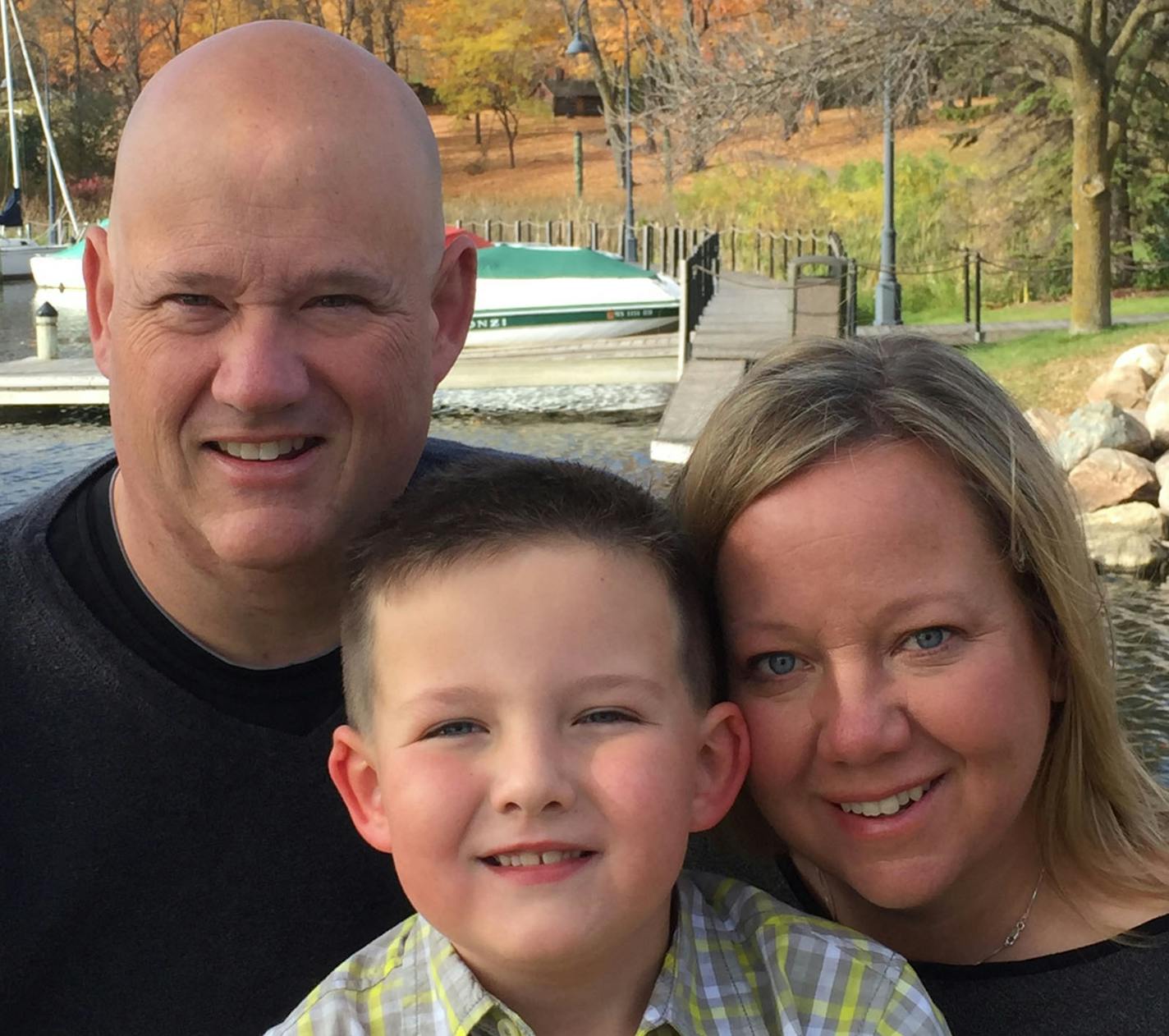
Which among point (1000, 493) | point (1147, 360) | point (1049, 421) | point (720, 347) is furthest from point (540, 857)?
point (720, 347)

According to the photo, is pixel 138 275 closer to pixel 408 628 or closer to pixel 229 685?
pixel 229 685

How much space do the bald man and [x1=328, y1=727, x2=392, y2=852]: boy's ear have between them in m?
0.50

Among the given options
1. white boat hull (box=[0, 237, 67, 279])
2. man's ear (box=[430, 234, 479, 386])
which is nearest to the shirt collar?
man's ear (box=[430, 234, 479, 386])

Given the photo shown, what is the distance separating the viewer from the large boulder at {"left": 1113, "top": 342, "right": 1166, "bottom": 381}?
13.4 metres

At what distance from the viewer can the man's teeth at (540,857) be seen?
1.58 m

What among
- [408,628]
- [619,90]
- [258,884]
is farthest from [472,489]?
[619,90]

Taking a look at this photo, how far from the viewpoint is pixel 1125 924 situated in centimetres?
199

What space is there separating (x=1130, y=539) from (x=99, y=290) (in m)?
8.95

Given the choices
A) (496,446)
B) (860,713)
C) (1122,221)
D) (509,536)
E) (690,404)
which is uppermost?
(1122,221)

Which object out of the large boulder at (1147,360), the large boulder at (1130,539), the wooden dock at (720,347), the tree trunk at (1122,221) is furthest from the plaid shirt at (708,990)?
the tree trunk at (1122,221)

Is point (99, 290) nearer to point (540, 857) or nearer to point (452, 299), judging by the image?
point (452, 299)

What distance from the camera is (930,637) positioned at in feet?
6.10

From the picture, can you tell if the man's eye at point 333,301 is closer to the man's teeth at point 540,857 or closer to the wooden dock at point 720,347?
the man's teeth at point 540,857

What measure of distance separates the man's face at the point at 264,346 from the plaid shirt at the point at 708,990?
0.72 meters
